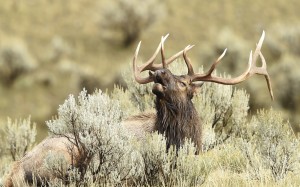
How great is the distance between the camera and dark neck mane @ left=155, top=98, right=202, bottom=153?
7.68 meters

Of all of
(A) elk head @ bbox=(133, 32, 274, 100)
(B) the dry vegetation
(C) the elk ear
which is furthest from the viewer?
(B) the dry vegetation

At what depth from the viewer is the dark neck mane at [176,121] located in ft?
25.2

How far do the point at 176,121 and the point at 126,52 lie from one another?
30093 mm

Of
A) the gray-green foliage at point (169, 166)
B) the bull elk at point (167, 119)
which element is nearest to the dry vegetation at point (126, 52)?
the bull elk at point (167, 119)

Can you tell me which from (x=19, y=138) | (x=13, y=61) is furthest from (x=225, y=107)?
(x=13, y=61)

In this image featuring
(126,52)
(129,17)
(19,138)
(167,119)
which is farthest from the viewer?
(129,17)

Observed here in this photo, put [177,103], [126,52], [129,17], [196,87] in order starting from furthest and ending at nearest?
[129,17]
[126,52]
[196,87]
[177,103]

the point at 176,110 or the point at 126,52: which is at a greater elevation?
the point at 126,52

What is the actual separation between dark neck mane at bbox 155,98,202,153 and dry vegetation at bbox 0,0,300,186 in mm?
1318

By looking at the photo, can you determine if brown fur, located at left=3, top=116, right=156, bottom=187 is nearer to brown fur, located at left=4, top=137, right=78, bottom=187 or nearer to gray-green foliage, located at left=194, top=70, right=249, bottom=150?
brown fur, located at left=4, top=137, right=78, bottom=187

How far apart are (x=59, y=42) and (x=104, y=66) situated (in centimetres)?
300

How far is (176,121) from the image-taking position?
7766 millimetres

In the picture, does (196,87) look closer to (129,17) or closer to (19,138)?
(19,138)

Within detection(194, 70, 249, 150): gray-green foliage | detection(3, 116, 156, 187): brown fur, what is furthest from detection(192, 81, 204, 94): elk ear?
detection(194, 70, 249, 150): gray-green foliage
